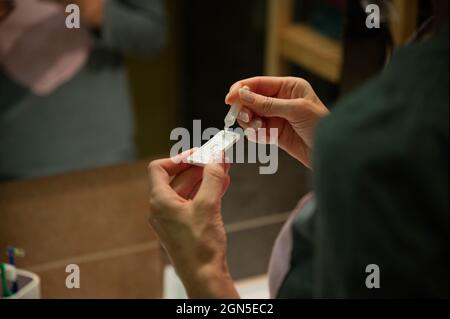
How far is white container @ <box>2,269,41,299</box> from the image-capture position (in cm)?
91

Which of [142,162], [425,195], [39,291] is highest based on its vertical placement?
[425,195]

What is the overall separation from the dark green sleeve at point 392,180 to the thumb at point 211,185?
0.14 m

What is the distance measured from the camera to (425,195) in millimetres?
470

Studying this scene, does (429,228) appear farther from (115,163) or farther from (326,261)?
(115,163)

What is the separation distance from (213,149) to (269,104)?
0.34ft

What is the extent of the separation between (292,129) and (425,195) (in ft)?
1.20

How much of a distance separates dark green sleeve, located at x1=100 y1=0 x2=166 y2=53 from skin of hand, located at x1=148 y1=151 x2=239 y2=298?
43 centimetres

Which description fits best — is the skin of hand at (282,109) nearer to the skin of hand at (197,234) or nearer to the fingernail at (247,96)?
the fingernail at (247,96)

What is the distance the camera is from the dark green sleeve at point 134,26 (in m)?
0.99

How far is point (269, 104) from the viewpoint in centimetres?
78

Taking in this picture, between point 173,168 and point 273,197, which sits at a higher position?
point 173,168

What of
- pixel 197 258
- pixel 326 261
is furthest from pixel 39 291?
pixel 326 261

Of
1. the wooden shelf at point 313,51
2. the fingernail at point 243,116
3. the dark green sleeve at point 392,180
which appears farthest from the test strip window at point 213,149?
the wooden shelf at point 313,51

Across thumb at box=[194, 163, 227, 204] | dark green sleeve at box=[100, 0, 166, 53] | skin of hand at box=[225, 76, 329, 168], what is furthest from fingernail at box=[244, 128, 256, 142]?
dark green sleeve at box=[100, 0, 166, 53]
